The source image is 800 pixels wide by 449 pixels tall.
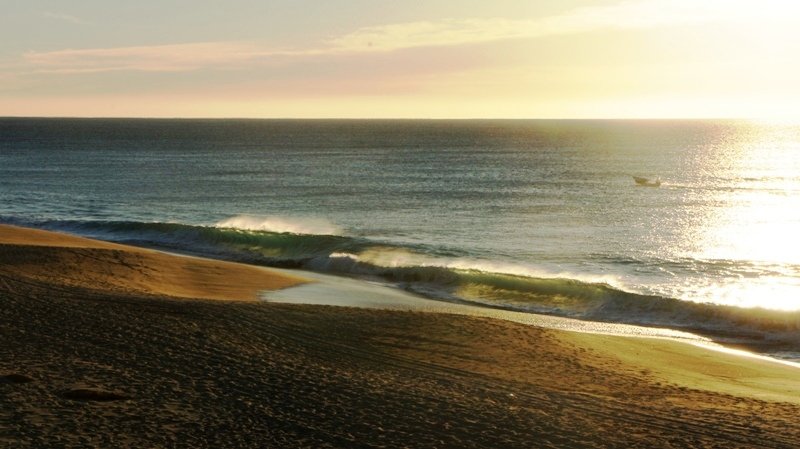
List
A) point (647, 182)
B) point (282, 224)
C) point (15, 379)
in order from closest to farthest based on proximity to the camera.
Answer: point (15, 379), point (282, 224), point (647, 182)

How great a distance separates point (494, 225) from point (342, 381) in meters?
33.6

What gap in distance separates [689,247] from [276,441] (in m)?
32.3

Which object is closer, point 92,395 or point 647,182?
point 92,395

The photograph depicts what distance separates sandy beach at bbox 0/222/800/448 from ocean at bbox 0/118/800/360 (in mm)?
7247

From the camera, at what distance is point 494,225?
47250mm

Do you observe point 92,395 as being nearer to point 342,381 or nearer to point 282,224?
point 342,381

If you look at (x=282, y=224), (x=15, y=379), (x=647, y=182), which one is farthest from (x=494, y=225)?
(x=15, y=379)

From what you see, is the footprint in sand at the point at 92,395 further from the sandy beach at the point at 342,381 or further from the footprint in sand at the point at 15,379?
the footprint in sand at the point at 15,379

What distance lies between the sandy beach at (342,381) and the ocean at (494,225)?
23.8ft

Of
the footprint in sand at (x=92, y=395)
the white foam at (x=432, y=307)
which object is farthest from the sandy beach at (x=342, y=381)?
the white foam at (x=432, y=307)

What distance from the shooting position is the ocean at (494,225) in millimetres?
28609

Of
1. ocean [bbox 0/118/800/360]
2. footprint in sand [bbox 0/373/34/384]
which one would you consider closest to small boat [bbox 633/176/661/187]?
ocean [bbox 0/118/800/360]

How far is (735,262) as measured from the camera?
1417 inches

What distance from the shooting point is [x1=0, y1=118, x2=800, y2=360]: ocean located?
1126 inches
